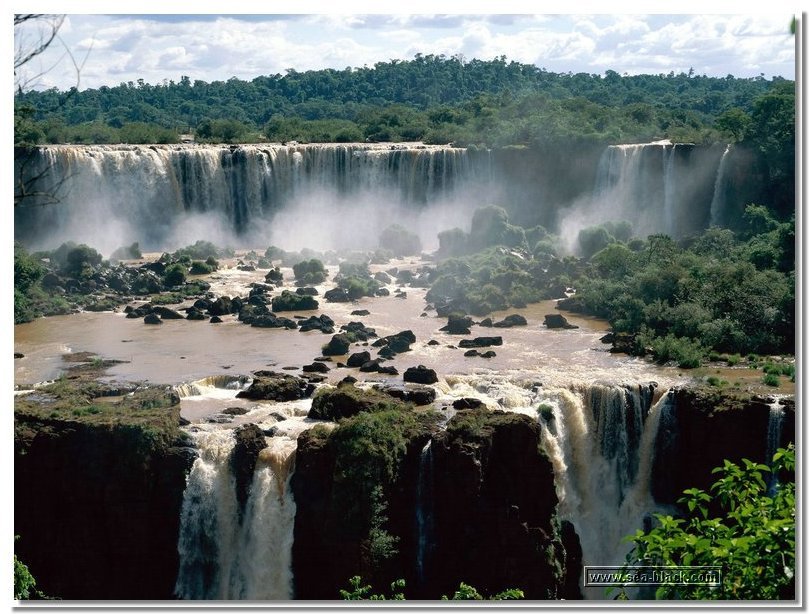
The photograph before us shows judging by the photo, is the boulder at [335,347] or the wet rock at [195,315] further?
the wet rock at [195,315]

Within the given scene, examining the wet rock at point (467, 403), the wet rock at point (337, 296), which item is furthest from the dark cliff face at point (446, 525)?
the wet rock at point (337, 296)

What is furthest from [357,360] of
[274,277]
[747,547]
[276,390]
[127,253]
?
[747,547]

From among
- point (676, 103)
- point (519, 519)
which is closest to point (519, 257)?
point (519, 519)

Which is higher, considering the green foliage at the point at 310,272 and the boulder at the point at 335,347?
the green foliage at the point at 310,272

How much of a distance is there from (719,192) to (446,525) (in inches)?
911

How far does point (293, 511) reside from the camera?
19906mm

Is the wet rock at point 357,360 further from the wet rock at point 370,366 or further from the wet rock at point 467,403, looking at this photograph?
the wet rock at point 467,403

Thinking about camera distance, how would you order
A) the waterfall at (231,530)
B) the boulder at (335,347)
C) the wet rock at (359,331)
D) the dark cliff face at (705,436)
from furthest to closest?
the wet rock at (359,331)
the boulder at (335,347)
the dark cliff face at (705,436)
the waterfall at (231,530)

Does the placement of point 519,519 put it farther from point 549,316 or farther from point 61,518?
point 549,316

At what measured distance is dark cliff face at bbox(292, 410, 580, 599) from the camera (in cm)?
1945

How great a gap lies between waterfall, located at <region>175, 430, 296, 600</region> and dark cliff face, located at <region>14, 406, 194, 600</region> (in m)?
0.22

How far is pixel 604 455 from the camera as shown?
73.9ft

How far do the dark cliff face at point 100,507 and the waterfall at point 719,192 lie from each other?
24040 mm

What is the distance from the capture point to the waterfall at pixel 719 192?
39.4 metres
